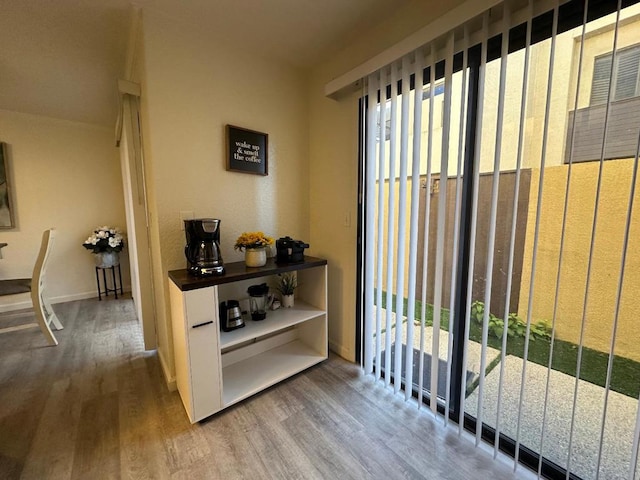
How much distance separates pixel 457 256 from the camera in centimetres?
138

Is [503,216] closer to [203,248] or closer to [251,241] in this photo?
[251,241]

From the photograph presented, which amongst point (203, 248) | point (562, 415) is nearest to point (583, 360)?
point (562, 415)

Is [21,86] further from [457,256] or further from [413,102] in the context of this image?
[457,256]

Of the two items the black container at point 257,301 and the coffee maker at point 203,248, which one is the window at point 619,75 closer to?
the coffee maker at point 203,248

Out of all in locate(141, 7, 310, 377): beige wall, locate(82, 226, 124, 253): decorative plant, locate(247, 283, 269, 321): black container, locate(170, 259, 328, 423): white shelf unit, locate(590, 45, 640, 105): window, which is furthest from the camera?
locate(82, 226, 124, 253): decorative plant

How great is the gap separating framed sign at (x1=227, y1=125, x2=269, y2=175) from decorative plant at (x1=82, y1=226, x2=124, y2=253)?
9.17 feet

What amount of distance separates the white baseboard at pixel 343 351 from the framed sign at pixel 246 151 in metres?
1.53

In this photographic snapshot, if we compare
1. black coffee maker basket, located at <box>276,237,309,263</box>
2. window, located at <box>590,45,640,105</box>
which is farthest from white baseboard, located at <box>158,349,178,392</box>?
window, located at <box>590,45,640,105</box>

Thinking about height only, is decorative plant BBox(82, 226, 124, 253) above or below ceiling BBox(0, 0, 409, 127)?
below

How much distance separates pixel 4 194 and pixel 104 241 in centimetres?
107

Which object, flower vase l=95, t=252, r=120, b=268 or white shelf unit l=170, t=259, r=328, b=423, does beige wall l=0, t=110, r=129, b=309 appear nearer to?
flower vase l=95, t=252, r=120, b=268

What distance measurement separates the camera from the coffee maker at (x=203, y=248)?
1.54m

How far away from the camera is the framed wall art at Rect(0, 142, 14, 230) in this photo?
3062 mm

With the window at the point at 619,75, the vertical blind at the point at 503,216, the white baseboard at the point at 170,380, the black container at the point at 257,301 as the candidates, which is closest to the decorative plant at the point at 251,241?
the black container at the point at 257,301
